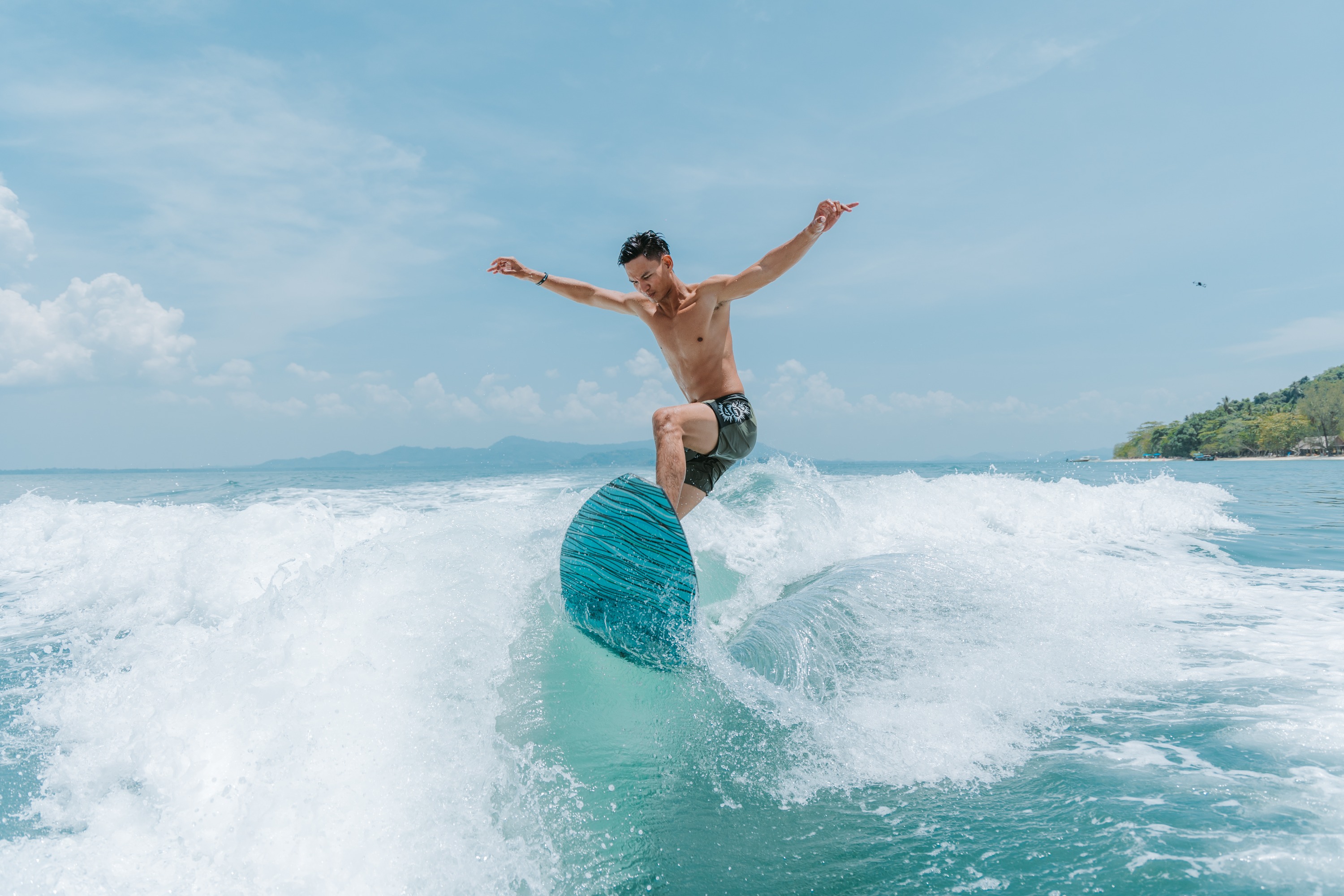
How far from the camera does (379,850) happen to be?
2.54m

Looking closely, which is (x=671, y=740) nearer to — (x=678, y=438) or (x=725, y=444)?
(x=678, y=438)

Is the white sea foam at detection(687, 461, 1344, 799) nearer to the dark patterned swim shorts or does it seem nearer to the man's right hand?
the dark patterned swim shorts

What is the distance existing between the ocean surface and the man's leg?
926mm

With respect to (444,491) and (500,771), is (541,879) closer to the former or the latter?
(500,771)

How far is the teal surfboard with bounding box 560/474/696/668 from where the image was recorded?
3.87 meters

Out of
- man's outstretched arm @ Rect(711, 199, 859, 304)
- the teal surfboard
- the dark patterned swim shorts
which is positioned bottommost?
the teal surfboard

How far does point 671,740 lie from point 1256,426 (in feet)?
355

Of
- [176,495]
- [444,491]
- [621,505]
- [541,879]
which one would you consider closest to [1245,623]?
[621,505]

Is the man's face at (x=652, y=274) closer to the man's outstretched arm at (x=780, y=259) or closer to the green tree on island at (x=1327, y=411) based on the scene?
the man's outstretched arm at (x=780, y=259)

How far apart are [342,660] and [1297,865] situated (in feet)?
13.9

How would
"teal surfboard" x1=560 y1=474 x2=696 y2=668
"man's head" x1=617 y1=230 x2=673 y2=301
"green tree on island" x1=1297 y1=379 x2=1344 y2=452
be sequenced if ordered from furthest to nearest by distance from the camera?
"green tree on island" x1=1297 y1=379 x2=1344 y2=452 → "man's head" x1=617 y1=230 x2=673 y2=301 → "teal surfboard" x1=560 y1=474 x2=696 y2=668

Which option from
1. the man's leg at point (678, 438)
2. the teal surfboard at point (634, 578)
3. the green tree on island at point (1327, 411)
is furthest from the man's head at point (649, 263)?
the green tree on island at point (1327, 411)

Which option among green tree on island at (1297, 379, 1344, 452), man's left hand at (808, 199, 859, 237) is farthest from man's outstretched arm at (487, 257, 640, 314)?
green tree on island at (1297, 379, 1344, 452)

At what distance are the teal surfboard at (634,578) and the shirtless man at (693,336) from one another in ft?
0.87
